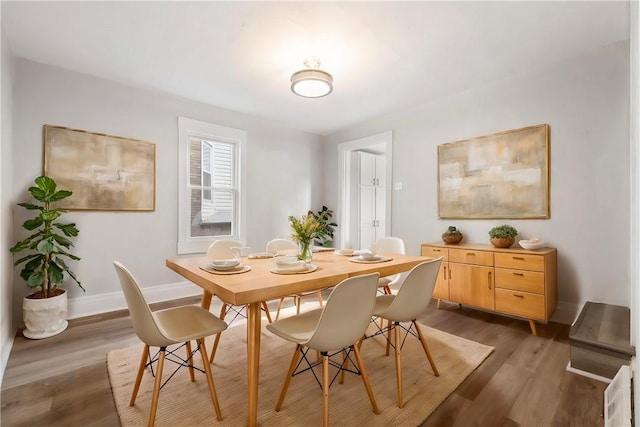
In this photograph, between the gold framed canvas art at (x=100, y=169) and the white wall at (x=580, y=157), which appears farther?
the gold framed canvas art at (x=100, y=169)

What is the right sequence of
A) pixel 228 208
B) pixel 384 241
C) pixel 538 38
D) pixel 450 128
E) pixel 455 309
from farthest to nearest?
pixel 228 208 < pixel 450 128 < pixel 455 309 < pixel 384 241 < pixel 538 38

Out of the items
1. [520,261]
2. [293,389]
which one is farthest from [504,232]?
[293,389]

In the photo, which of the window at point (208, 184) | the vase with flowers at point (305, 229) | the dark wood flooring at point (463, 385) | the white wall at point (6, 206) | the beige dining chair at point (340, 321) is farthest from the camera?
the window at point (208, 184)

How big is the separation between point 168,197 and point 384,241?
2772 mm

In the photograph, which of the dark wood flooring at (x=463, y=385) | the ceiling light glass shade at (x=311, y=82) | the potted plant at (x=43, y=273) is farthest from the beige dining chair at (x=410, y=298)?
the potted plant at (x=43, y=273)

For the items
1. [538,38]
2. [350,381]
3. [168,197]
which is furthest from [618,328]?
[168,197]

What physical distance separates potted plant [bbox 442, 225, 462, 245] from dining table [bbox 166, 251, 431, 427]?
5.12ft

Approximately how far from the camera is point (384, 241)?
312cm

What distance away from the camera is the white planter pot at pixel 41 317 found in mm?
2562

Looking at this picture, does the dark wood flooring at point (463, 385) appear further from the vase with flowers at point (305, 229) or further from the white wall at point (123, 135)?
the vase with flowers at point (305, 229)

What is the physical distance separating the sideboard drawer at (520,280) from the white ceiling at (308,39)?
2.05 m

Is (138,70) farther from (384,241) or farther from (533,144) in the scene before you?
(533,144)

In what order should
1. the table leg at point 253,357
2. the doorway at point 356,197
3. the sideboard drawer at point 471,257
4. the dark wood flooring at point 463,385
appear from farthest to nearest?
1. the doorway at point 356,197
2. the sideboard drawer at point 471,257
3. the dark wood flooring at point 463,385
4. the table leg at point 253,357

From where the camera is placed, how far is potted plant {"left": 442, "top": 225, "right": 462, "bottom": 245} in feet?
11.2
